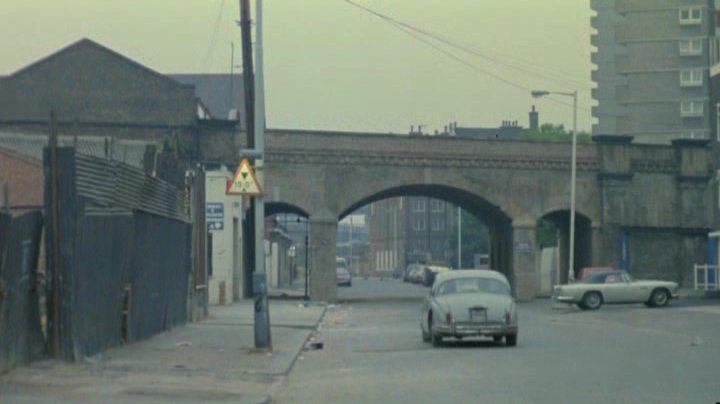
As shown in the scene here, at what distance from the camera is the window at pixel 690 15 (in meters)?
104

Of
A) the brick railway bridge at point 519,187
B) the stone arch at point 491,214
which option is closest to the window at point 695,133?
the stone arch at point 491,214

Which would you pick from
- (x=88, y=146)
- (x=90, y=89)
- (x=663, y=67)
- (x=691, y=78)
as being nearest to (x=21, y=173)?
(x=88, y=146)

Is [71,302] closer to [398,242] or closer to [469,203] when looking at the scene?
[469,203]

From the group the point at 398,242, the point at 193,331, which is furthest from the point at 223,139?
the point at 398,242

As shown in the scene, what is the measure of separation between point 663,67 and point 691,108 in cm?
363

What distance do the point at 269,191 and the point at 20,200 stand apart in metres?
24.2

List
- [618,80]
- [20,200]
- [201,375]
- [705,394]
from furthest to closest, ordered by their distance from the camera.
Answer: [618,80] → [20,200] → [201,375] → [705,394]

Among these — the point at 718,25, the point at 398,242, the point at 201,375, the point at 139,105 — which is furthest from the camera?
the point at 398,242

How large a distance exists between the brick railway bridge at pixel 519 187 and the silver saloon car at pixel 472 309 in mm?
34315

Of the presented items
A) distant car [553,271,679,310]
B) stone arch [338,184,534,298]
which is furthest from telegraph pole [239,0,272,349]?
stone arch [338,184,534,298]

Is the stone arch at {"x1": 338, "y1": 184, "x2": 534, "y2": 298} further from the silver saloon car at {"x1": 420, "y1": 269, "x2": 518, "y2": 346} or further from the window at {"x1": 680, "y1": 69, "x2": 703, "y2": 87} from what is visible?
the silver saloon car at {"x1": 420, "y1": 269, "x2": 518, "y2": 346}

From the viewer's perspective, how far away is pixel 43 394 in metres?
17.4

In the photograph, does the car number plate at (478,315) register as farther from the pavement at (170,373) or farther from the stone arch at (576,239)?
the stone arch at (576,239)

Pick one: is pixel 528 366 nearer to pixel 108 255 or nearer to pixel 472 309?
pixel 472 309
